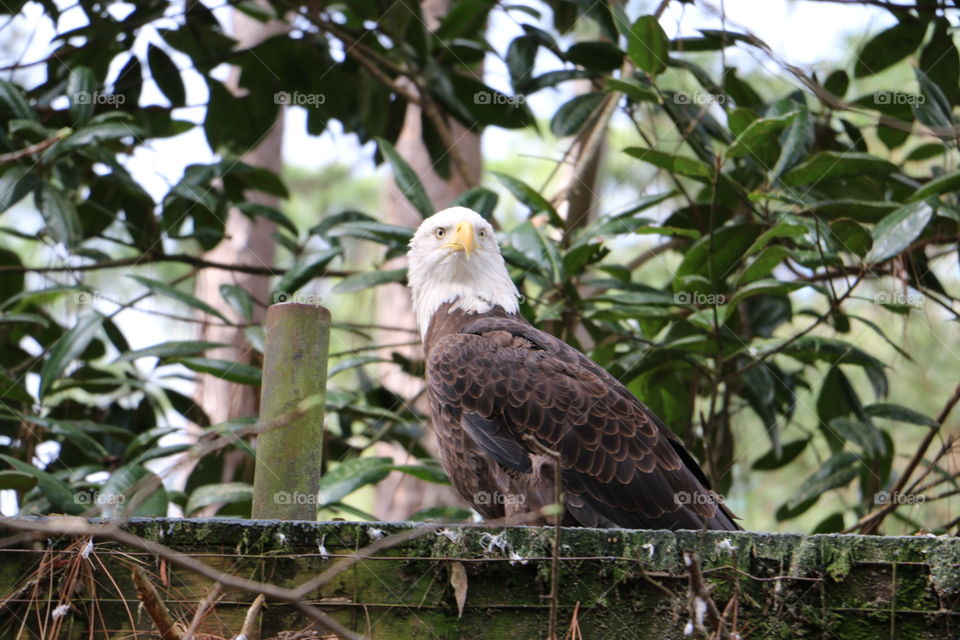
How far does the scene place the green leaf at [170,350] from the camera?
17.2ft

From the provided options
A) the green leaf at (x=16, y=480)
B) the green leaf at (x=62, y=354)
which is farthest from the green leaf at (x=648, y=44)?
the green leaf at (x=16, y=480)

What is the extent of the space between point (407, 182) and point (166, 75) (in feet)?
6.68

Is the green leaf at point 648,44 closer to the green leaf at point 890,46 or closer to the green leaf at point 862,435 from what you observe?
the green leaf at point 890,46

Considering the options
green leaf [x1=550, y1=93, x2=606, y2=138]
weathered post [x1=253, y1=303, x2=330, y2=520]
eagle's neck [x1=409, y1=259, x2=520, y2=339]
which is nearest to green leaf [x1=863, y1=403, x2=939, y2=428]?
eagle's neck [x1=409, y1=259, x2=520, y2=339]

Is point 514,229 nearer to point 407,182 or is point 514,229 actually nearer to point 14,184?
point 407,182

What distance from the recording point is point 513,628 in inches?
97.3

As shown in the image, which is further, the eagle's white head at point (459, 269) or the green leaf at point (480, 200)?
the green leaf at point (480, 200)

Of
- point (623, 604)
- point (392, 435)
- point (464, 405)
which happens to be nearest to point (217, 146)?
point (392, 435)

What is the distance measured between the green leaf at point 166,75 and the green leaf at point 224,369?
225 cm

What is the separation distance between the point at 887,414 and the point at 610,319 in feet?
5.44

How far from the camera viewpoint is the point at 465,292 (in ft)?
16.2

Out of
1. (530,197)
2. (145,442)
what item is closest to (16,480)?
(145,442)

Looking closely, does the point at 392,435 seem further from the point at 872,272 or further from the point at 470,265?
the point at 872,272

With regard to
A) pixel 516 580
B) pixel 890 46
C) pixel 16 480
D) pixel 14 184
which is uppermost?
pixel 890 46
